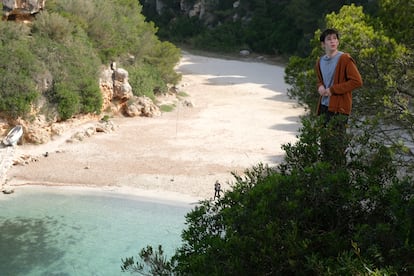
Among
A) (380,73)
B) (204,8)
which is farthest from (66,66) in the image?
(204,8)

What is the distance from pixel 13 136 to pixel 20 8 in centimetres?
668

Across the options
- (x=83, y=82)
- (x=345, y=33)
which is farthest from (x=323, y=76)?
(x=83, y=82)

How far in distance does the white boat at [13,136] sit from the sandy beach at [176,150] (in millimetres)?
433

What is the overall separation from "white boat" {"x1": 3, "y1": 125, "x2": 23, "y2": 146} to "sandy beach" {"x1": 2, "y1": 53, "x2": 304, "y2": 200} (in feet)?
1.42

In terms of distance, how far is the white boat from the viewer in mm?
18891

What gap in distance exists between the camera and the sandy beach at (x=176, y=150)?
17.2m

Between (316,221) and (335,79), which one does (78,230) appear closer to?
(335,79)

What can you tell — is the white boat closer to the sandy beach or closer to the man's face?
the sandy beach

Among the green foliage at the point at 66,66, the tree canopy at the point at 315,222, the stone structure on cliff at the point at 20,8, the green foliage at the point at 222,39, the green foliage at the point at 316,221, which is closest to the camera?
the tree canopy at the point at 315,222

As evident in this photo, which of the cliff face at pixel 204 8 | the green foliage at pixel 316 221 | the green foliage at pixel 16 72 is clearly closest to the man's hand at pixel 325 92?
the green foliage at pixel 316 221

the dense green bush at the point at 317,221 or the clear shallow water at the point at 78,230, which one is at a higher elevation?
the dense green bush at the point at 317,221

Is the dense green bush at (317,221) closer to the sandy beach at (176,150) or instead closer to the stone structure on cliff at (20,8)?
the sandy beach at (176,150)

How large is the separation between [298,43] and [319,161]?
40.7 meters

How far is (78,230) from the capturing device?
1364 centimetres
